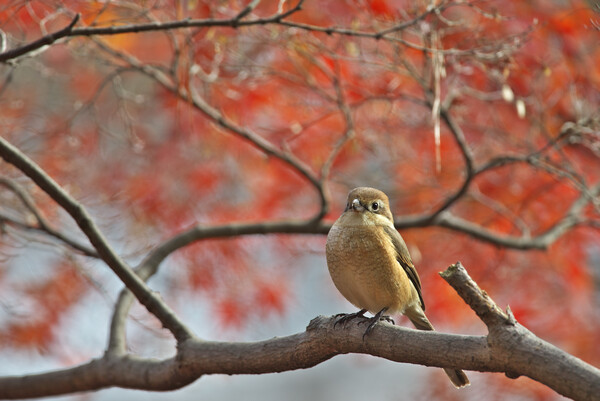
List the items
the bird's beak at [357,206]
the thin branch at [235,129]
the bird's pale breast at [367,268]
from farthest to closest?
the thin branch at [235,129] → the bird's beak at [357,206] → the bird's pale breast at [367,268]

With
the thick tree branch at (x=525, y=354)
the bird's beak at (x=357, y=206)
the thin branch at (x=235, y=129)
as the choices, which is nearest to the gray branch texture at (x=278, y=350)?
the thick tree branch at (x=525, y=354)

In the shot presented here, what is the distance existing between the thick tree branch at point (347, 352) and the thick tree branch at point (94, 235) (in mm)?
230

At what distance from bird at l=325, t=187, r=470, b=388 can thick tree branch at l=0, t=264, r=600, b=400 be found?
0.60 metres

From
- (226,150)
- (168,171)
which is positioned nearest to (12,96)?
(168,171)

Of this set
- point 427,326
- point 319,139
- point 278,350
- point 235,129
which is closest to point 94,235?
point 278,350

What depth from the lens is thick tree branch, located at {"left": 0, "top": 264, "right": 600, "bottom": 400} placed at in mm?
2867

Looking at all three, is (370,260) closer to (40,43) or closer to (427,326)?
(427,326)

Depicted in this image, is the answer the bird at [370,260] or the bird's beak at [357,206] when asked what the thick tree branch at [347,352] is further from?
the bird's beak at [357,206]

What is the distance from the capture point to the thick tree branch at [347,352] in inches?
113

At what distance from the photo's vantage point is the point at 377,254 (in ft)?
14.0

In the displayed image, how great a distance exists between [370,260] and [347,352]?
77 cm

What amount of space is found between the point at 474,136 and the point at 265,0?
225 centimetres

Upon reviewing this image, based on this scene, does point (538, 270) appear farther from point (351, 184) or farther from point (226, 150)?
point (226, 150)

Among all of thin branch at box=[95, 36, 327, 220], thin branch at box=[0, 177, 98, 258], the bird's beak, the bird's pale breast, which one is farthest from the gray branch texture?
the bird's beak
